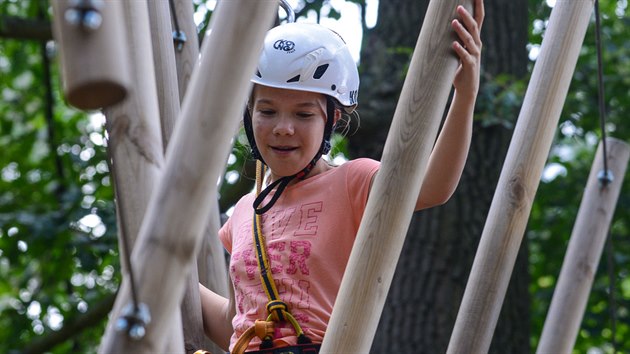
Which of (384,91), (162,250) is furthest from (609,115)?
(162,250)

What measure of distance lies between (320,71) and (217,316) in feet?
2.73

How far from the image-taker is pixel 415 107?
249 cm

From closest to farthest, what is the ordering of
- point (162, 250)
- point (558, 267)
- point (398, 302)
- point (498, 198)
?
1. point (162, 250)
2. point (498, 198)
3. point (398, 302)
4. point (558, 267)

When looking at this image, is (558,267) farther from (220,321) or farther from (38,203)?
(220,321)

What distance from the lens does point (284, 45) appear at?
312 centimetres

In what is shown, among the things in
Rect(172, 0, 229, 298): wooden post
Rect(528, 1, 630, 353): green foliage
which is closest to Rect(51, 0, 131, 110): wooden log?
Rect(172, 0, 229, 298): wooden post

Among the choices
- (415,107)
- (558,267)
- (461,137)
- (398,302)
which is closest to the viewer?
(415,107)

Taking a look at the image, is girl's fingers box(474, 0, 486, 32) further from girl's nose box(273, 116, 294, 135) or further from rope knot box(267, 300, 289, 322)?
rope knot box(267, 300, 289, 322)

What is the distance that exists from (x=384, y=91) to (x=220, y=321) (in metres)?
3.31

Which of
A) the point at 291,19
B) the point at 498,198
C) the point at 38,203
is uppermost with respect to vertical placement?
the point at 291,19

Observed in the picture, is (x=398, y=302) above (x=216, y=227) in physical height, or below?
below

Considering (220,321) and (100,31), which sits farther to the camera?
(220,321)

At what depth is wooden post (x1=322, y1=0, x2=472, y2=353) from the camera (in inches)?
93.4

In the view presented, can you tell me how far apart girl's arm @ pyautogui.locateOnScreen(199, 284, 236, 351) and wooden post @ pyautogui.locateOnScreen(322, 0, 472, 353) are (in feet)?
3.03
